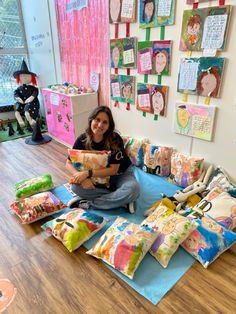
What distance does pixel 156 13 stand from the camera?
198cm

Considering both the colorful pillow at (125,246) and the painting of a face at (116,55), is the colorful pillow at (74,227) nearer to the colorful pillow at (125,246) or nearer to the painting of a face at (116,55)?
the colorful pillow at (125,246)

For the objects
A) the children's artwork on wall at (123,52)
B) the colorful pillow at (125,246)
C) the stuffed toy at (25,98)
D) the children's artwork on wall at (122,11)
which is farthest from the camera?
the stuffed toy at (25,98)

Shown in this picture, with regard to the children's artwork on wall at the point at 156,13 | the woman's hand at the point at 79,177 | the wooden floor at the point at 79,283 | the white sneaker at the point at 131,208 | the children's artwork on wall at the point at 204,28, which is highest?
the children's artwork on wall at the point at 156,13

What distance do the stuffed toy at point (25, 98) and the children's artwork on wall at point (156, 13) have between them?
2186mm

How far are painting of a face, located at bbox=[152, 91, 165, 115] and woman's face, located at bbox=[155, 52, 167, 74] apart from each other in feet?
0.65

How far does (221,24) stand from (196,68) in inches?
13.0

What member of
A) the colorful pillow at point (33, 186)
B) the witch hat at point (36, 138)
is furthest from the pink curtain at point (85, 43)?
the colorful pillow at point (33, 186)

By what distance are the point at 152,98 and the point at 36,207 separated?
140cm

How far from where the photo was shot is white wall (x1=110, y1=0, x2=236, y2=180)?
1694 mm

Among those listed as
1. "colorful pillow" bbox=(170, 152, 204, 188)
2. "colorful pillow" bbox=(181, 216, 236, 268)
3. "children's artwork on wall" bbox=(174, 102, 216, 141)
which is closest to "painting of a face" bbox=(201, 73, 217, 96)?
"children's artwork on wall" bbox=(174, 102, 216, 141)

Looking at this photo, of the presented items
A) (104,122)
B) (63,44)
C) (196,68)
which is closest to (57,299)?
(104,122)

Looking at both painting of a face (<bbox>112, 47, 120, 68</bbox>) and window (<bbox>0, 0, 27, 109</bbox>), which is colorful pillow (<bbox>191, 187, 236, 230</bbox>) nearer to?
painting of a face (<bbox>112, 47, 120, 68</bbox>)

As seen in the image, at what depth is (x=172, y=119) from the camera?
2.18 meters

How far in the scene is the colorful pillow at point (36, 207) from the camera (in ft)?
5.43
